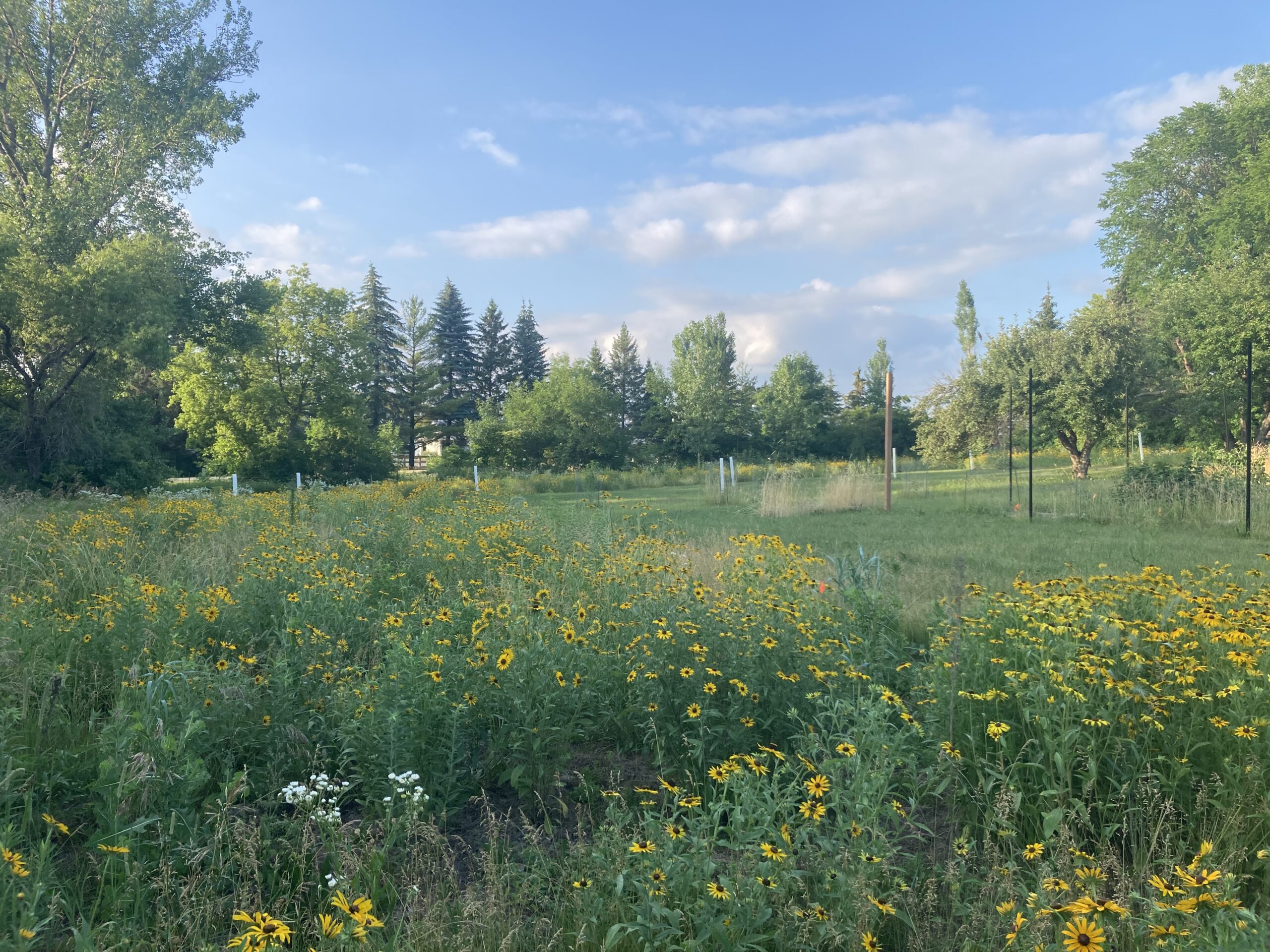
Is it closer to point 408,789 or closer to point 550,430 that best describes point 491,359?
point 550,430

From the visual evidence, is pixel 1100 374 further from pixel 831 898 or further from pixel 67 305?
pixel 67 305

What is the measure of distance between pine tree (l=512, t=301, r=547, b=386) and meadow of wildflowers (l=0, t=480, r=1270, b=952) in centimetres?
4707

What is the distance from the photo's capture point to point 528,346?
1997 inches

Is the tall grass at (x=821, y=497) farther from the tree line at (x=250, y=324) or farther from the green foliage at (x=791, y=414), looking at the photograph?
the green foliage at (x=791, y=414)

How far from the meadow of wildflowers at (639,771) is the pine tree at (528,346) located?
4707 cm

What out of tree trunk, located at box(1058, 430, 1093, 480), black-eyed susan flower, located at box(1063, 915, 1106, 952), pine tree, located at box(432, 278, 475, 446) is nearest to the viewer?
black-eyed susan flower, located at box(1063, 915, 1106, 952)

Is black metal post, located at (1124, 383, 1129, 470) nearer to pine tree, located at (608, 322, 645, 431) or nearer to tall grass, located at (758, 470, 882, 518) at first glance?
tall grass, located at (758, 470, 882, 518)

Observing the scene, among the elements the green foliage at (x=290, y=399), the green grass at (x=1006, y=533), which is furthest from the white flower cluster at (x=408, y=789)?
the green foliage at (x=290, y=399)

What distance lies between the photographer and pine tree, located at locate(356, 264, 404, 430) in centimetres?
4250

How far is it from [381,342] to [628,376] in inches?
649

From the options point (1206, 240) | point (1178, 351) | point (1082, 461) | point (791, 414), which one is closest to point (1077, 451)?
point (1082, 461)

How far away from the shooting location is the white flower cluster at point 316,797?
2.18 m

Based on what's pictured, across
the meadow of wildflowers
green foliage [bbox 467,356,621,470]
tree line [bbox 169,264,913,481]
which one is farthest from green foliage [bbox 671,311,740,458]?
the meadow of wildflowers

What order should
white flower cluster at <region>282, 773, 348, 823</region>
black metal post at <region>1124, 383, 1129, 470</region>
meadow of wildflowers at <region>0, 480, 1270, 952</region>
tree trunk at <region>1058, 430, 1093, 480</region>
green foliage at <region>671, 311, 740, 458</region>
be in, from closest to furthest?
meadow of wildflowers at <region>0, 480, 1270, 952</region>
white flower cluster at <region>282, 773, 348, 823</region>
black metal post at <region>1124, 383, 1129, 470</region>
tree trunk at <region>1058, 430, 1093, 480</region>
green foliage at <region>671, 311, 740, 458</region>
